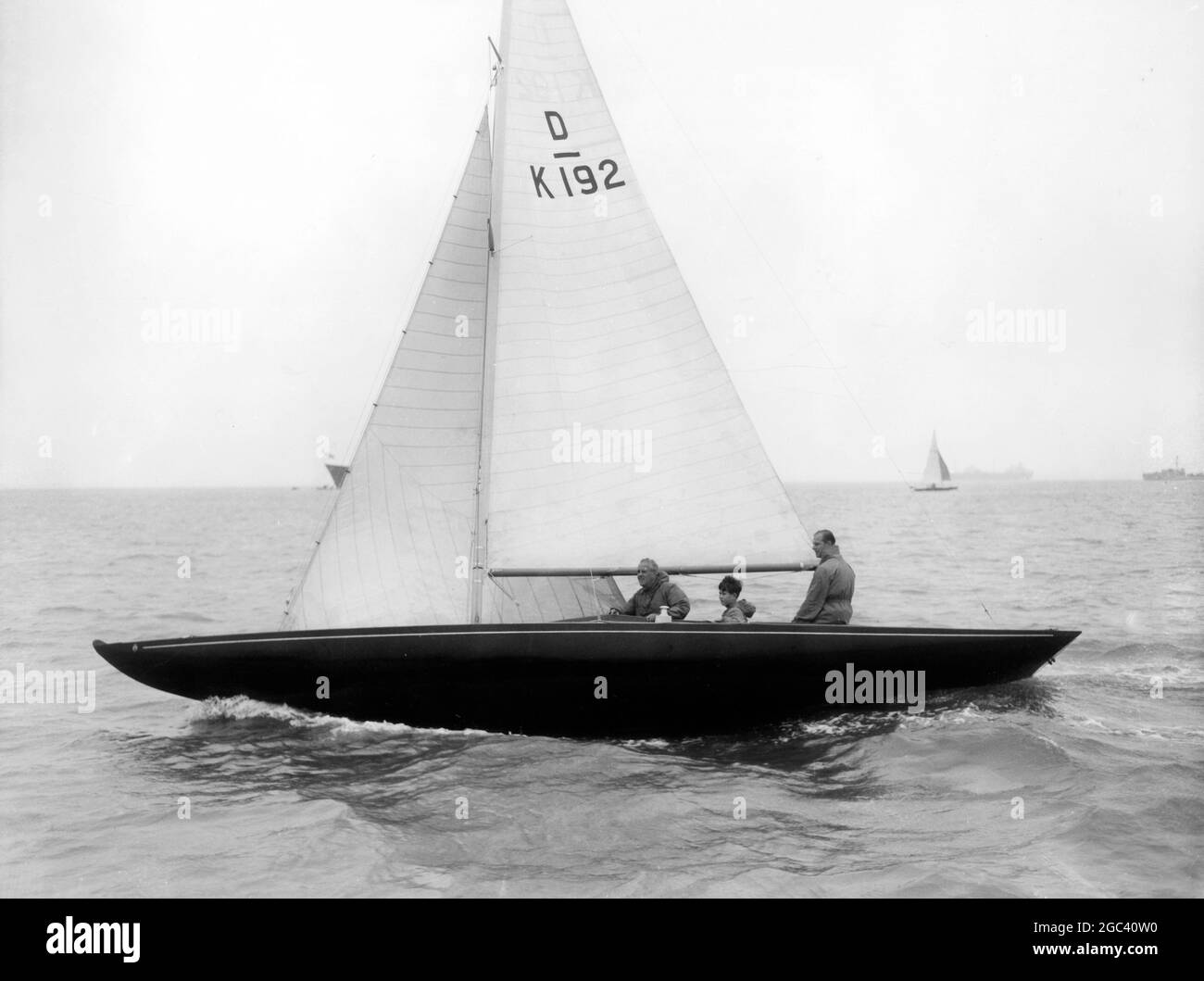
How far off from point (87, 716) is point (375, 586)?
4.61 meters

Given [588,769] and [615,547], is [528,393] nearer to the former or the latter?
[615,547]

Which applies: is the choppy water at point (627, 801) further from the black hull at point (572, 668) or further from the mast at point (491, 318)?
the mast at point (491, 318)

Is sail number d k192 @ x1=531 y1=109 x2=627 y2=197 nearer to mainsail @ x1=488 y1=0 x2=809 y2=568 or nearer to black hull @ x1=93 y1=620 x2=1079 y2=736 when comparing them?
mainsail @ x1=488 y1=0 x2=809 y2=568

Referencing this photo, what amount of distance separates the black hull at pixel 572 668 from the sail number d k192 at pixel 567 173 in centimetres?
437

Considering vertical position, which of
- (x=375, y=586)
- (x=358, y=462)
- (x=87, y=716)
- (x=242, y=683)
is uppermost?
(x=358, y=462)

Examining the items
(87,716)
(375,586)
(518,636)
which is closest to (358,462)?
(375,586)

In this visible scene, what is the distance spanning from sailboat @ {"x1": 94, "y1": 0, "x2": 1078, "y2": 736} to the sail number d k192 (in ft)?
0.07

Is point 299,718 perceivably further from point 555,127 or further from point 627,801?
point 555,127

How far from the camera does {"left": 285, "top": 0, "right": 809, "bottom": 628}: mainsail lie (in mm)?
9750

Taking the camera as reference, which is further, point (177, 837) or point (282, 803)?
point (282, 803)

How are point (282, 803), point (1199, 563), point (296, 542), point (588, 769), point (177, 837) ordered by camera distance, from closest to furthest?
point (177, 837)
point (282, 803)
point (588, 769)
point (1199, 563)
point (296, 542)

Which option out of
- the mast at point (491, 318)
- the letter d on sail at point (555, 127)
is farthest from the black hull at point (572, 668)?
the letter d on sail at point (555, 127)

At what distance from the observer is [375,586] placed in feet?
33.2

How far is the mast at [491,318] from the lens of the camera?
32.5 ft
